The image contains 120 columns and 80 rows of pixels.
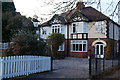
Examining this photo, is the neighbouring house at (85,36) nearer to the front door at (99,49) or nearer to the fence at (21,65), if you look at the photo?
the front door at (99,49)

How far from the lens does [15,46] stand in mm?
12922

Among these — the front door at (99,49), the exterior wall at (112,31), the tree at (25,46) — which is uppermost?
the exterior wall at (112,31)

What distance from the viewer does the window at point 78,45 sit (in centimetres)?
2839

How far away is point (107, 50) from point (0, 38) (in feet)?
55.9

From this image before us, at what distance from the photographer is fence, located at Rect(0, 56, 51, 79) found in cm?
864

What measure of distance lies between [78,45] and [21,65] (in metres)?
20.0

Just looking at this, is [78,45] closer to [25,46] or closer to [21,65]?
[25,46]

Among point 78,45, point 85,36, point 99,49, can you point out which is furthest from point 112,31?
point 78,45

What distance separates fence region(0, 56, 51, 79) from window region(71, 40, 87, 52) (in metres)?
17.3

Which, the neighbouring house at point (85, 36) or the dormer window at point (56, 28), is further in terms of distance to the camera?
the dormer window at point (56, 28)

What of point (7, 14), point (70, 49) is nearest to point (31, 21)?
point (7, 14)

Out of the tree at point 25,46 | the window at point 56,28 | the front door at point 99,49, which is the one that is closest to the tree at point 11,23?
the window at point 56,28

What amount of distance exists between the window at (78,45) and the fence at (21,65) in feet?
56.7

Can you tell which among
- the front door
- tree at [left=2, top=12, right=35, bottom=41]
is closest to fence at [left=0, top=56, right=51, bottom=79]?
tree at [left=2, top=12, right=35, bottom=41]
